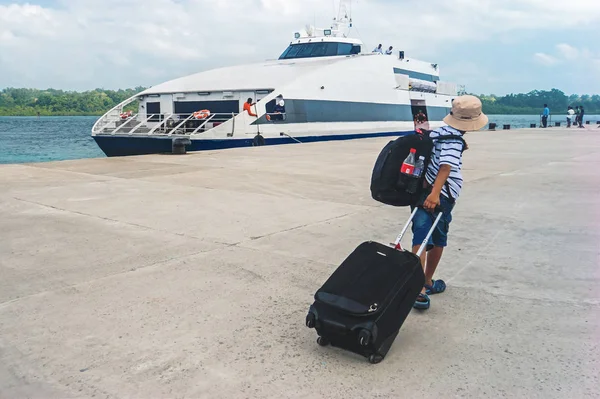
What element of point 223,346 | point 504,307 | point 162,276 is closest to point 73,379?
point 223,346

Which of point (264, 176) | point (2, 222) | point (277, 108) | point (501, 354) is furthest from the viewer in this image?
point (277, 108)

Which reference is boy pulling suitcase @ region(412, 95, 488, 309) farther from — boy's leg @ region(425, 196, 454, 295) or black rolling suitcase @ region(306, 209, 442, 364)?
black rolling suitcase @ region(306, 209, 442, 364)

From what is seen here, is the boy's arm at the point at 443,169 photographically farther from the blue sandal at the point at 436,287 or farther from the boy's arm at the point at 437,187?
the blue sandal at the point at 436,287

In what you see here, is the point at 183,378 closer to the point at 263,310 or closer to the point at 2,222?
the point at 263,310

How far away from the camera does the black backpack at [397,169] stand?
3.62m

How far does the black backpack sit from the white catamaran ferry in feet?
46.9

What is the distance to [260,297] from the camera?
395 cm

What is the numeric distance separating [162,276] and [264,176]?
605 centimetres

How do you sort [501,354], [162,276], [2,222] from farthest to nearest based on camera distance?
[2,222]
[162,276]
[501,354]

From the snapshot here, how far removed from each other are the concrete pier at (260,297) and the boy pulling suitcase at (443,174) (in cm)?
46

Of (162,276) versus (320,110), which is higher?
(320,110)

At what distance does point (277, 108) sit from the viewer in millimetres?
20469

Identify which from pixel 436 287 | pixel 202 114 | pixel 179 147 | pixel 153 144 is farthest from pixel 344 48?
pixel 436 287

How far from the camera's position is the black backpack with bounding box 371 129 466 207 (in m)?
3.62
